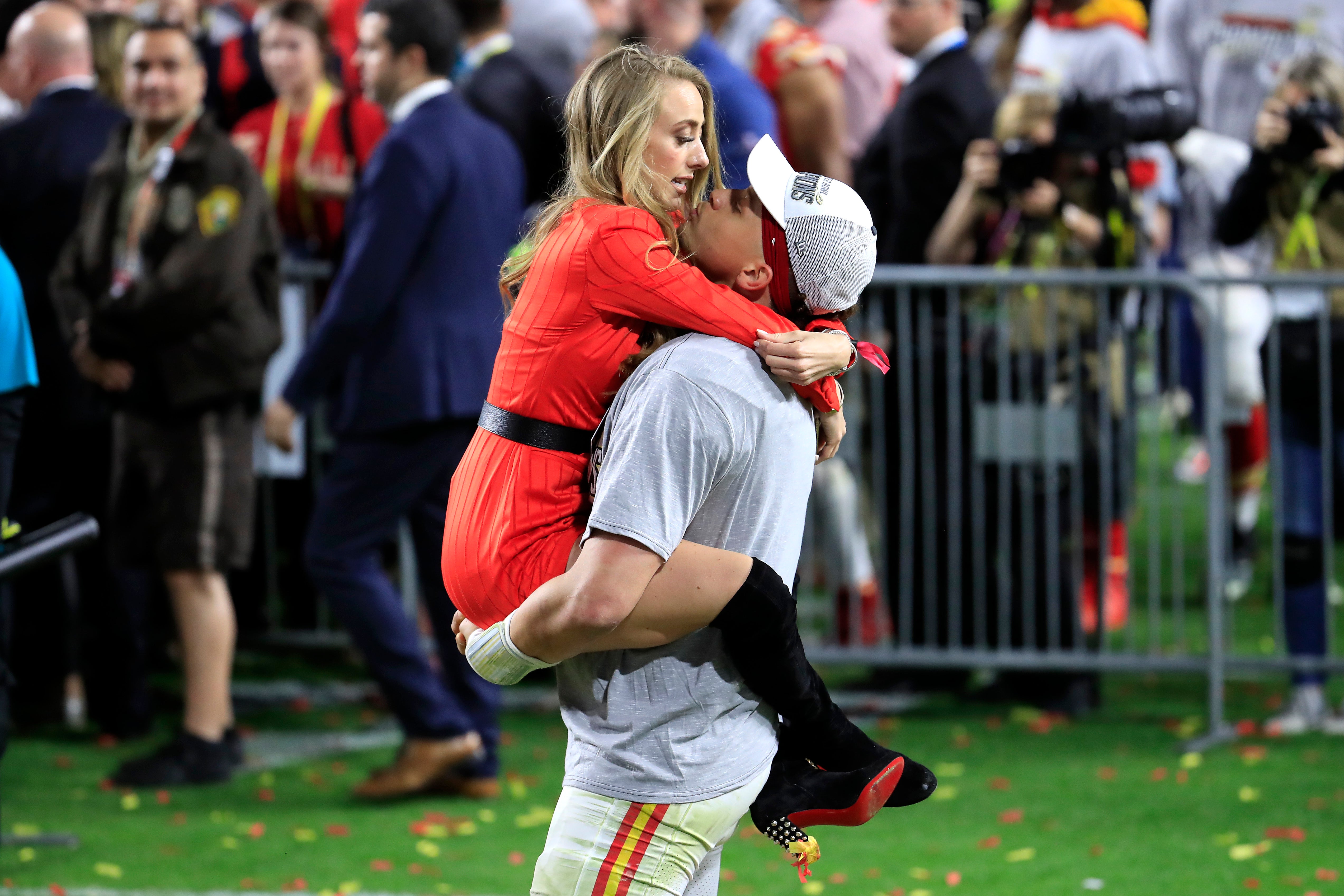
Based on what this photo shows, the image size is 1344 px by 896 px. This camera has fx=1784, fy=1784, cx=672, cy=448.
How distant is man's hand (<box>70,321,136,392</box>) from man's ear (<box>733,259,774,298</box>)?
3.51m

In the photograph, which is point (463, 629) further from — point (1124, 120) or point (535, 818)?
point (1124, 120)

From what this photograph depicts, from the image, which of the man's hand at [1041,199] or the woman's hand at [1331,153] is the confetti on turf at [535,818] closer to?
the man's hand at [1041,199]

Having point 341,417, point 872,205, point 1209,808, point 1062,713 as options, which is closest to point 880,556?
point 1062,713

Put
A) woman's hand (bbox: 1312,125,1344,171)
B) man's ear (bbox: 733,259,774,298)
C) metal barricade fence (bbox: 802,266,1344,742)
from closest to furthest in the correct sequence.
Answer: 1. man's ear (bbox: 733,259,774,298)
2. woman's hand (bbox: 1312,125,1344,171)
3. metal barricade fence (bbox: 802,266,1344,742)

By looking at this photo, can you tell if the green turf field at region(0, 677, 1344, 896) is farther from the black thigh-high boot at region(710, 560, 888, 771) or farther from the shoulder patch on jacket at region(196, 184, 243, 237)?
the black thigh-high boot at region(710, 560, 888, 771)

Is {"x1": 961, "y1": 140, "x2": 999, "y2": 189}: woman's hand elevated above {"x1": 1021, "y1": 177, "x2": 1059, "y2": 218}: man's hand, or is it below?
above

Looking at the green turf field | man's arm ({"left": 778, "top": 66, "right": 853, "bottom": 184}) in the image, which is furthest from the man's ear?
man's arm ({"left": 778, "top": 66, "right": 853, "bottom": 184})

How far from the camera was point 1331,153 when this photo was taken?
5.91 metres

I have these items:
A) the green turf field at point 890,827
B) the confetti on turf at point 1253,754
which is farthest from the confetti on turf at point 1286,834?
the confetti on turf at point 1253,754

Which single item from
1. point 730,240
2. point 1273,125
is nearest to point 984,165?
point 1273,125

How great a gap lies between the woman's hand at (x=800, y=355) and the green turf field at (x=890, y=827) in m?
2.34

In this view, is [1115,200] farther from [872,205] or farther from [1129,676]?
[1129,676]

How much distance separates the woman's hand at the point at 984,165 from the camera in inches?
246

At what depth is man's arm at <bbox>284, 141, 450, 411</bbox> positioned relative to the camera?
16.9 ft
